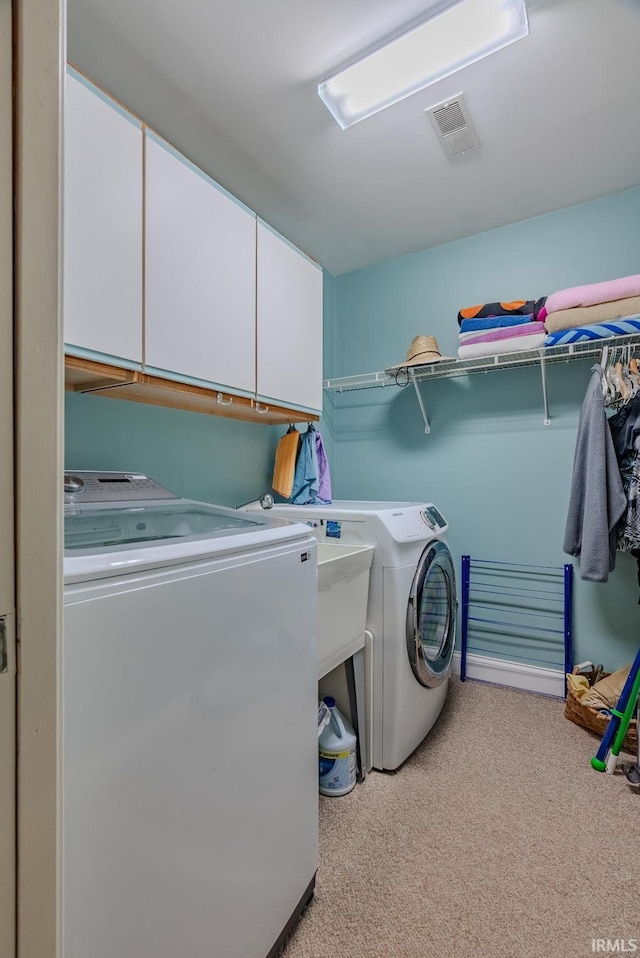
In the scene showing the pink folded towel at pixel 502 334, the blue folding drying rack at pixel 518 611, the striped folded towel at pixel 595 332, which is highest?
the pink folded towel at pixel 502 334

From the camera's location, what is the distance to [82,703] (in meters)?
0.66

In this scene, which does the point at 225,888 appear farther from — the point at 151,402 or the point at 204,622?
the point at 151,402

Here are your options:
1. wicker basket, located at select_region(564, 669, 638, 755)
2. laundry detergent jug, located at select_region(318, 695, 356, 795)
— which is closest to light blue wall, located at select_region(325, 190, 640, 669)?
wicker basket, located at select_region(564, 669, 638, 755)

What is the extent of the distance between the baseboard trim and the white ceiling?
253 centimetres

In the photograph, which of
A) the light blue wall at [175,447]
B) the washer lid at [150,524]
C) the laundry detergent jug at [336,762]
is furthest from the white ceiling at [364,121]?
the laundry detergent jug at [336,762]

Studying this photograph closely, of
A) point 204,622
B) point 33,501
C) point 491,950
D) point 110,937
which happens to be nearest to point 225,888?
point 110,937

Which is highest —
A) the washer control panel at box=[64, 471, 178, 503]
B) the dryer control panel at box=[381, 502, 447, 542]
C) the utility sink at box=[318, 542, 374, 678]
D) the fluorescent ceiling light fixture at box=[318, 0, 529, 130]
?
the fluorescent ceiling light fixture at box=[318, 0, 529, 130]

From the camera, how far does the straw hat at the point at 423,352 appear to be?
245 cm

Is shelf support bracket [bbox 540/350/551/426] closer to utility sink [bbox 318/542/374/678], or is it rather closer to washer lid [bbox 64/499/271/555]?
utility sink [bbox 318/542/374/678]

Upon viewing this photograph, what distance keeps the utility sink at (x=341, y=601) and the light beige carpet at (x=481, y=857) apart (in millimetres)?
561

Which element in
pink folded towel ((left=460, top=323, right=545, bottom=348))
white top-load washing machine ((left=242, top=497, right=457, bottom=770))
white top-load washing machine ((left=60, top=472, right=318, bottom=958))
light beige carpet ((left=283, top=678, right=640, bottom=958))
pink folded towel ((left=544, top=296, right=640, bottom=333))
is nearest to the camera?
white top-load washing machine ((left=60, top=472, right=318, bottom=958))

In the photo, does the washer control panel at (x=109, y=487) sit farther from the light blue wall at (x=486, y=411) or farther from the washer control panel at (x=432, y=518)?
the light blue wall at (x=486, y=411)

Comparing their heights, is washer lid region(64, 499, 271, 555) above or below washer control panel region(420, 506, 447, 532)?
above

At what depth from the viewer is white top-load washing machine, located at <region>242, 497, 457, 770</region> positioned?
175cm
